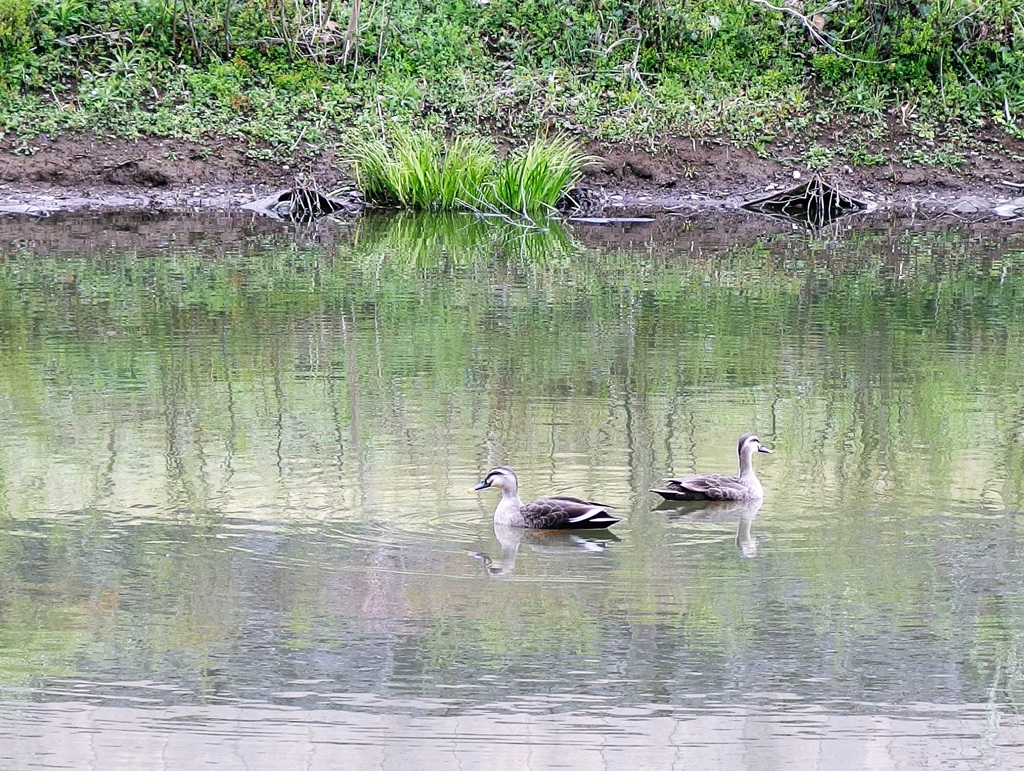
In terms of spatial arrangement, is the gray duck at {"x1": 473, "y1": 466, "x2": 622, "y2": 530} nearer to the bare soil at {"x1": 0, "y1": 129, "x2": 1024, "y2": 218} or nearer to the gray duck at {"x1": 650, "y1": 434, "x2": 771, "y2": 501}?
the gray duck at {"x1": 650, "y1": 434, "x2": 771, "y2": 501}

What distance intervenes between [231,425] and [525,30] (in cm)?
1607

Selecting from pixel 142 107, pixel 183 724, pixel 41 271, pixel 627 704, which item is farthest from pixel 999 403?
pixel 142 107

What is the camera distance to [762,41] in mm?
23938

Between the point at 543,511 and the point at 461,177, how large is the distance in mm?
13153

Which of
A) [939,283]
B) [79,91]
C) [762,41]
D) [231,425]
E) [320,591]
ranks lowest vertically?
[320,591]

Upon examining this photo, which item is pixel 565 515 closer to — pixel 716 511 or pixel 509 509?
pixel 509 509

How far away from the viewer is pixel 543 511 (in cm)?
688

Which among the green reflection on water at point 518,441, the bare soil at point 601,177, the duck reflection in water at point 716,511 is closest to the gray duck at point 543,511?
the green reflection on water at point 518,441

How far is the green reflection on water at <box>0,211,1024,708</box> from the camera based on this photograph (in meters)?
6.02

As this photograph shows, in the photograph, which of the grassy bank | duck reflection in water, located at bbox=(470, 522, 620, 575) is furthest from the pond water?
the grassy bank

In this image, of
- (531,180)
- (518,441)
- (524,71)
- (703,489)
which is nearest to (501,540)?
(703,489)

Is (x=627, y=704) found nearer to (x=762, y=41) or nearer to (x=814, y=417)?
(x=814, y=417)

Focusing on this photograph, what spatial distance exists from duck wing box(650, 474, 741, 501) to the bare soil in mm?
13248

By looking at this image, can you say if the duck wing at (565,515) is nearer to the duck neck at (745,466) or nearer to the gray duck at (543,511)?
the gray duck at (543,511)
